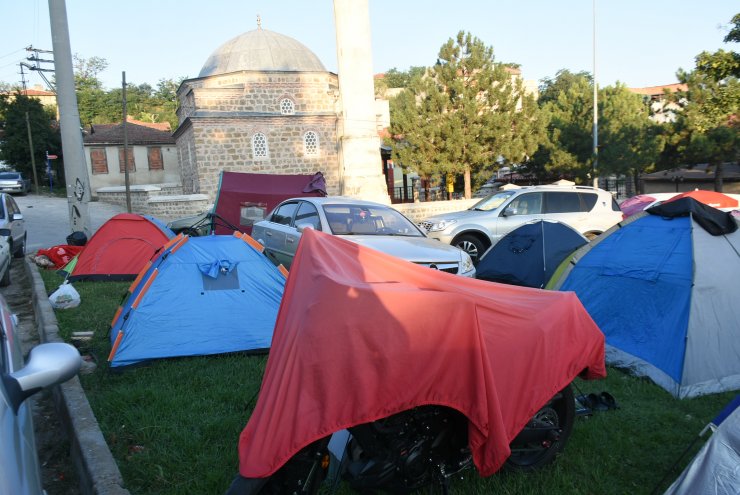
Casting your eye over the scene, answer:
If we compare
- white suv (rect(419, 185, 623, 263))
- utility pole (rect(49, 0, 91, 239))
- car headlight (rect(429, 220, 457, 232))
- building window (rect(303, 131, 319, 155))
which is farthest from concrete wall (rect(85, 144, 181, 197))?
white suv (rect(419, 185, 623, 263))

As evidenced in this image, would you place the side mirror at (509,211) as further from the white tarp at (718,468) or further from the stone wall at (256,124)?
the stone wall at (256,124)

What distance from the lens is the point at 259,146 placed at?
97.7ft

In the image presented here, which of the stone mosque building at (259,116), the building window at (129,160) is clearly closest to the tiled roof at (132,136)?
the building window at (129,160)

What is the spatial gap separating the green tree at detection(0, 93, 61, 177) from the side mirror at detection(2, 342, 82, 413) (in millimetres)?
41121

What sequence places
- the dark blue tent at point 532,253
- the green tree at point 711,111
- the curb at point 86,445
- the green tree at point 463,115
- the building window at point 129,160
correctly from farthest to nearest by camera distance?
the building window at point 129,160
the green tree at point 463,115
the green tree at point 711,111
the dark blue tent at point 532,253
the curb at point 86,445

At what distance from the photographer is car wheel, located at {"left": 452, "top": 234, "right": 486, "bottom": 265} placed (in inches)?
484

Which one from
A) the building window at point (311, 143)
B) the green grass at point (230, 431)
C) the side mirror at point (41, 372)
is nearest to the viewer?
the side mirror at point (41, 372)

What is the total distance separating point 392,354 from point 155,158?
40.3 m

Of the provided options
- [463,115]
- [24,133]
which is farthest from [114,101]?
[463,115]

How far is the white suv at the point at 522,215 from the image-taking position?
12.2 m

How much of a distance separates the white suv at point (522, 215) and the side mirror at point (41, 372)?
9876mm

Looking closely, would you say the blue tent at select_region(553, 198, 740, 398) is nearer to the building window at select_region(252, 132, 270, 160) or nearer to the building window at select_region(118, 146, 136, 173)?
the building window at select_region(252, 132, 270, 160)

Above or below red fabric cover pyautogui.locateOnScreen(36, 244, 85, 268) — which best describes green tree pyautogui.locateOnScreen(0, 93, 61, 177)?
above

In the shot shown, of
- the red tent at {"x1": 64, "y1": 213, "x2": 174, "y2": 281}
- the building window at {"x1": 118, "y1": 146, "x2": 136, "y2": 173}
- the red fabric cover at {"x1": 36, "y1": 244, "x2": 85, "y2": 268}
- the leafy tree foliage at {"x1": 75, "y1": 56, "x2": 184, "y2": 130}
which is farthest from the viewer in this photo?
the leafy tree foliage at {"x1": 75, "y1": 56, "x2": 184, "y2": 130}
